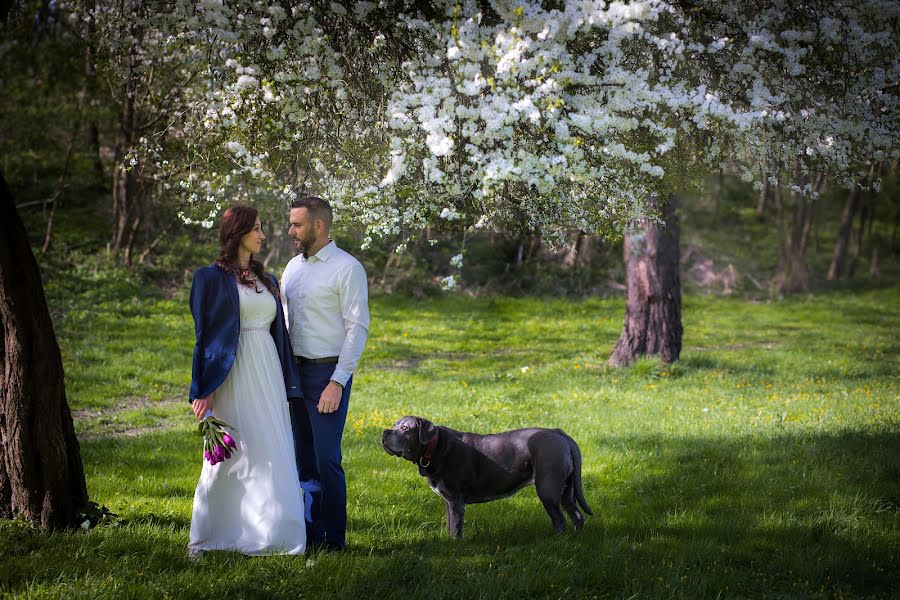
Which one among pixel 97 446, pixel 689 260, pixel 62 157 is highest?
pixel 62 157

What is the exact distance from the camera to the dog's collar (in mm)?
5727

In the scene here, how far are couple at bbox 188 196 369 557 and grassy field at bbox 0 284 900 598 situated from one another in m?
0.27

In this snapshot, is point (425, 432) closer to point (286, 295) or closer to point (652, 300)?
point (286, 295)

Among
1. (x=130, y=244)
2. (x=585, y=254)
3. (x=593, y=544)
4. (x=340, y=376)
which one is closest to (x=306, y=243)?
(x=340, y=376)

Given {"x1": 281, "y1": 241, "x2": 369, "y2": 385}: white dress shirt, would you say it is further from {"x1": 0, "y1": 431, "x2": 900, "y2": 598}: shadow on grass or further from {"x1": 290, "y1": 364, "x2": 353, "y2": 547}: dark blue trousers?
{"x1": 0, "y1": 431, "x2": 900, "y2": 598}: shadow on grass

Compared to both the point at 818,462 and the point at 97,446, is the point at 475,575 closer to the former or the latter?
the point at 818,462

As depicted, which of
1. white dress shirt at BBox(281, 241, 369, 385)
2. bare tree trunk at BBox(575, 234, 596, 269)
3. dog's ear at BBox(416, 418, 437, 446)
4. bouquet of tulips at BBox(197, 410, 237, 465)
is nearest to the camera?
→ bouquet of tulips at BBox(197, 410, 237, 465)

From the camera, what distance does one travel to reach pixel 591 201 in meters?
6.43

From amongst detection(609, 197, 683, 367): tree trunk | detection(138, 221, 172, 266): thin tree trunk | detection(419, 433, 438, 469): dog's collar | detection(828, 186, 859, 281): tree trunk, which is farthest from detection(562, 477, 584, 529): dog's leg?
detection(828, 186, 859, 281): tree trunk

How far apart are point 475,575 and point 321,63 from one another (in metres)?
3.79

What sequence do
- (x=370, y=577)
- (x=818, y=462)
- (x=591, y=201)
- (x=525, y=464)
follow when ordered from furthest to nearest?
(x=818, y=462)
(x=591, y=201)
(x=525, y=464)
(x=370, y=577)

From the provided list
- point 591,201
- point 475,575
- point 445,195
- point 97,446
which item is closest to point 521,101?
point 445,195

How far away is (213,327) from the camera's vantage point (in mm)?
5207

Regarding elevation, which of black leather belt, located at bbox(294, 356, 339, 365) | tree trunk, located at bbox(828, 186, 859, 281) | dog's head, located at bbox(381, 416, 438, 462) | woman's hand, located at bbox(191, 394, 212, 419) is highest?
tree trunk, located at bbox(828, 186, 859, 281)
